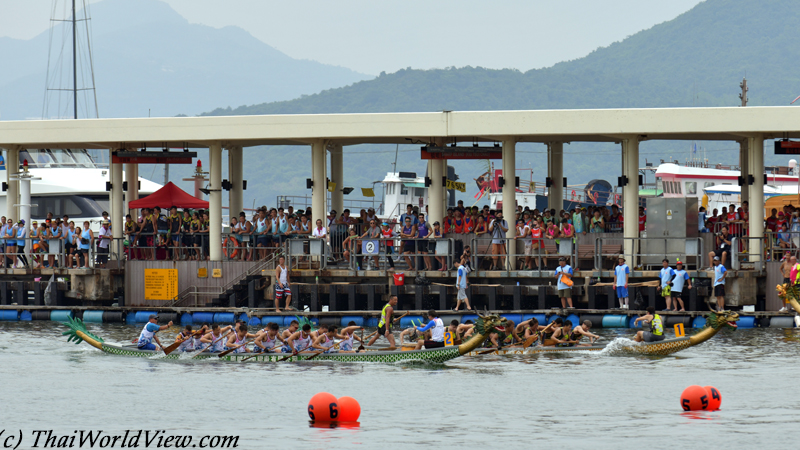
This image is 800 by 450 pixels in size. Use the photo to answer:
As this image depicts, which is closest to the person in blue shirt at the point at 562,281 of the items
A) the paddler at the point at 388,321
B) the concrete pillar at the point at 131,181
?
the paddler at the point at 388,321

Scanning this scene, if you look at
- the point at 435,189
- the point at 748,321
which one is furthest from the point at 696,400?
the point at 435,189

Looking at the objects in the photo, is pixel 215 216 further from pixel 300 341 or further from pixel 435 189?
pixel 300 341

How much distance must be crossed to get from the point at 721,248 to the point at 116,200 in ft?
66.9

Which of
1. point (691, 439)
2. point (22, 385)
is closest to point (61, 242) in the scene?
point (22, 385)

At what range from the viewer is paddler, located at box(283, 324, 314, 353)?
25531 mm

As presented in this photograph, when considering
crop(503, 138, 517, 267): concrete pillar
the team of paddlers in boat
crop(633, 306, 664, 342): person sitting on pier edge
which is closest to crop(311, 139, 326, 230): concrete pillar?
crop(503, 138, 517, 267): concrete pillar

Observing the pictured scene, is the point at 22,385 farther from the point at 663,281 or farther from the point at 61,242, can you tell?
the point at 663,281

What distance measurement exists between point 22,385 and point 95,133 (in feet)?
46.4

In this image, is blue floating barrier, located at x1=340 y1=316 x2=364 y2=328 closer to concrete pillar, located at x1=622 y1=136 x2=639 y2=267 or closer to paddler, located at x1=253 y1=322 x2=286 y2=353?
paddler, located at x1=253 y1=322 x2=286 y2=353

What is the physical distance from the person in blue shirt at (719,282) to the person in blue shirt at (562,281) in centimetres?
407

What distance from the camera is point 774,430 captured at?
57.8 feet

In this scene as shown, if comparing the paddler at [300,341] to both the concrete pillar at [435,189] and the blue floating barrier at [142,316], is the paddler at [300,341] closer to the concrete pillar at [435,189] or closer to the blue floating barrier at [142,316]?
the concrete pillar at [435,189]

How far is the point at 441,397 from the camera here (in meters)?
21.2

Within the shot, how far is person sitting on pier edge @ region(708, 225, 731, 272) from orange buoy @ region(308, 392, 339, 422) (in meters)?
15.7
